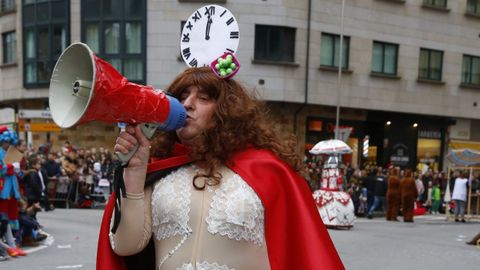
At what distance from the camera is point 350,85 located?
76.6 feet

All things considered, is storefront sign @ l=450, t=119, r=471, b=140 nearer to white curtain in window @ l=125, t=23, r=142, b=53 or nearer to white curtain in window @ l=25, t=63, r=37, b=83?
white curtain in window @ l=125, t=23, r=142, b=53

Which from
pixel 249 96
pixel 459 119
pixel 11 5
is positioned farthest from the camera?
pixel 459 119

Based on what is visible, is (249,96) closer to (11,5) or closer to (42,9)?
(42,9)

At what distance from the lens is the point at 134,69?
21.9 m

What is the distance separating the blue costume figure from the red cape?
631cm

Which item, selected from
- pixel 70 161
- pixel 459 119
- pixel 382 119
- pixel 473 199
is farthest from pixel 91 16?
pixel 459 119

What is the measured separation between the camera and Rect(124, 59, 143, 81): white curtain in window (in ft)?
71.5

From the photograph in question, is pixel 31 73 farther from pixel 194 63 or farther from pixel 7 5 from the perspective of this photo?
pixel 194 63

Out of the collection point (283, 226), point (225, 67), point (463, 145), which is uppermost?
point (225, 67)

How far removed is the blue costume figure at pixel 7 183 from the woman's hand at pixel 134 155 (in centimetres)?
652

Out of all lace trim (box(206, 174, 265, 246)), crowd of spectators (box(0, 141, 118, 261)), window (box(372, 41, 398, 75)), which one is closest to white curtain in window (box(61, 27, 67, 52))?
crowd of spectators (box(0, 141, 118, 261))

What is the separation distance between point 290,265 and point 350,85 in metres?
21.9

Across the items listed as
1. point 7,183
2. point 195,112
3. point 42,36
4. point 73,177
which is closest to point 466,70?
point 73,177

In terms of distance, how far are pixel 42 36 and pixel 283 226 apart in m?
23.6
